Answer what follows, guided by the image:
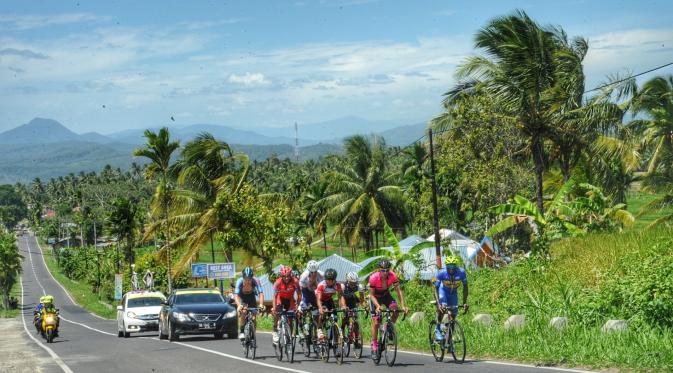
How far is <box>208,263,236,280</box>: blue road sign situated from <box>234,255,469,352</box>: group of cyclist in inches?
735

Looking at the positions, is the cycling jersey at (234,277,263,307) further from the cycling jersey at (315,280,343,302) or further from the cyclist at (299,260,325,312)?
the cycling jersey at (315,280,343,302)

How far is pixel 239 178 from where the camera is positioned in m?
47.2

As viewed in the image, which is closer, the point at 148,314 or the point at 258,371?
the point at 258,371

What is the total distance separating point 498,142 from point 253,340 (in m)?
21.8

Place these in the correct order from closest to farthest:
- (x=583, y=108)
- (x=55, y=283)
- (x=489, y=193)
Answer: (x=583, y=108) < (x=489, y=193) < (x=55, y=283)

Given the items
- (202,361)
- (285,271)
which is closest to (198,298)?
(202,361)

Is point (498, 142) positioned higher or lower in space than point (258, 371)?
higher

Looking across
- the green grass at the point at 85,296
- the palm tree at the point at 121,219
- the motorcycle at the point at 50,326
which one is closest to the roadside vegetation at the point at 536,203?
the motorcycle at the point at 50,326

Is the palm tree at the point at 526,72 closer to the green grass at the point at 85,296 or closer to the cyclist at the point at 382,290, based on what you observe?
the cyclist at the point at 382,290

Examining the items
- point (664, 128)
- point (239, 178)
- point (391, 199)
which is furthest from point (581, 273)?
point (391, 199)

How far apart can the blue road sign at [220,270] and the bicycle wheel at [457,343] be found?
22.1 m

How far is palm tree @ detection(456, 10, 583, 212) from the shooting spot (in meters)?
37.2

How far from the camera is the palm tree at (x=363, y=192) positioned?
6825 cm

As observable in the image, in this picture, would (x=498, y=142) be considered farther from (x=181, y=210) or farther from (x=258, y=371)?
(x=258, y=371)
